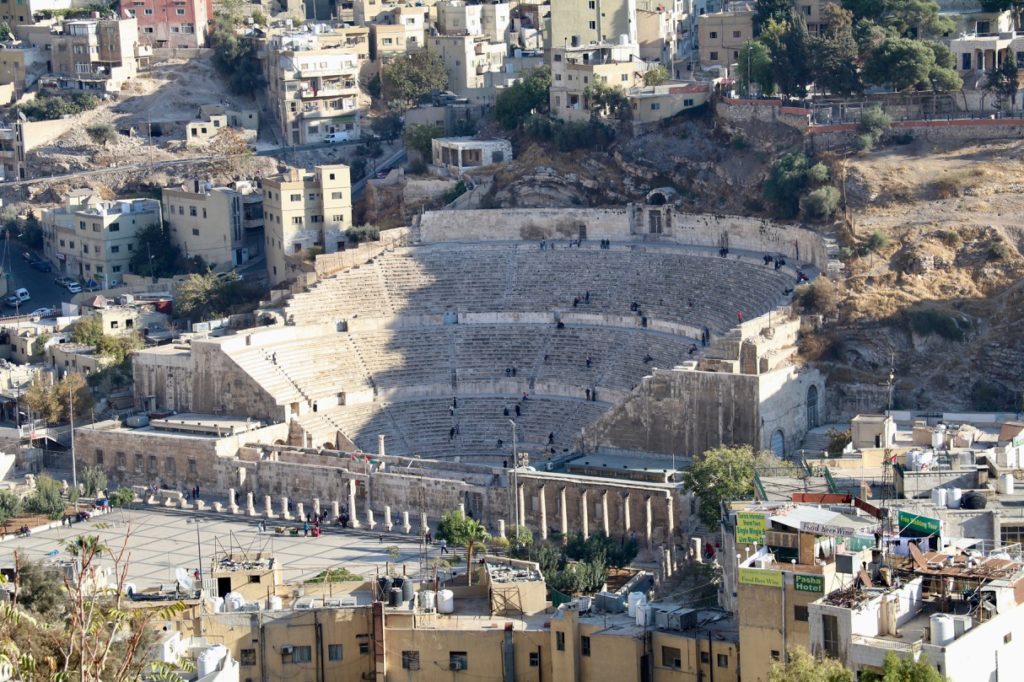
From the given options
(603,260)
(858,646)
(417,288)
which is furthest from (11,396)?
(858,646)

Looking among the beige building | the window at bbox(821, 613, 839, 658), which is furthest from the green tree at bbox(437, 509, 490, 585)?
the beige building

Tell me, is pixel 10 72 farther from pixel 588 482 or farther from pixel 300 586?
pixel 300 586

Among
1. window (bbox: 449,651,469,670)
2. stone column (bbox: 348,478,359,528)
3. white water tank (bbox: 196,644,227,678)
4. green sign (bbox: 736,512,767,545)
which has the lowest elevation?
stone column (bbox: 348,478,359,528)

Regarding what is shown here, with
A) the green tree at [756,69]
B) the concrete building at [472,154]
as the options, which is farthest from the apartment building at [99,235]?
the green tree at [756,69]

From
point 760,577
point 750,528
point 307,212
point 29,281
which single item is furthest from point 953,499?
point 29,281

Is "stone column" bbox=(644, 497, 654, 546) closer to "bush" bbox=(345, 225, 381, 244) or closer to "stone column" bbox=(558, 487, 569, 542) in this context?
"stone column" bbox=(558, 487, 569, 542)
